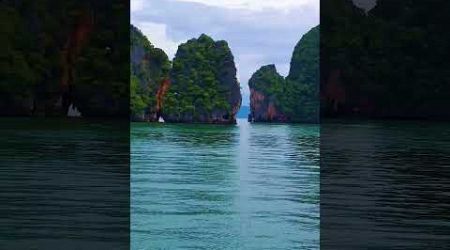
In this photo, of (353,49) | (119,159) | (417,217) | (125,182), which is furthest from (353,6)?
(417,217)

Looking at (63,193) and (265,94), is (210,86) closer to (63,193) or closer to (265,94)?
(265,94)

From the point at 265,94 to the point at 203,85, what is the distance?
45.7 ft

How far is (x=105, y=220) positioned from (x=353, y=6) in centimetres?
5335

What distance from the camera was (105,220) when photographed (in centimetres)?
1216

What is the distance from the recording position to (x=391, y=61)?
54.6 meters

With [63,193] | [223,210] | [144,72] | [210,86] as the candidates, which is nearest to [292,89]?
[210,86]

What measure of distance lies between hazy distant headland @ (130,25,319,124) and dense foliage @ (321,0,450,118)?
40171 millimetres

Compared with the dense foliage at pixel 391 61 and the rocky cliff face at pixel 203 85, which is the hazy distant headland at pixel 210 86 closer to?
the rocky cliff face at pixel 203 85

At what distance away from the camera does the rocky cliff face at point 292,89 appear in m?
109

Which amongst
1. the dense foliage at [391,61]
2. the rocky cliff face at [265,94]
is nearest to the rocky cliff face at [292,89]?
the rocky cliff face at [265,94]

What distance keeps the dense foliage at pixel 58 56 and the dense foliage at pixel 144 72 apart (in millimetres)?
45657

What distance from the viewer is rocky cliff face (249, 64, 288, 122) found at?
374ft

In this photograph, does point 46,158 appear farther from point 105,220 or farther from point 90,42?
point 90,42

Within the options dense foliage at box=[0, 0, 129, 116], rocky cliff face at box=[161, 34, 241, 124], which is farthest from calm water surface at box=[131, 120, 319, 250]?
rocky cliff face at box=[161, 34, 241, 124]
